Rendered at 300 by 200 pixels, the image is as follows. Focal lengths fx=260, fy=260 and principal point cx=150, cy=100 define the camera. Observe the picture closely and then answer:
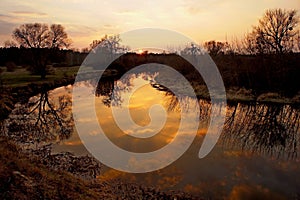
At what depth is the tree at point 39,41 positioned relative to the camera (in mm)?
37562

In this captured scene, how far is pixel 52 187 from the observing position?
6.78 meters

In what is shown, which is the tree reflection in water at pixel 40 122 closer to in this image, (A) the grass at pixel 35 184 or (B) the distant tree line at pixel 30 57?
(A) the grass at pixel 35 184

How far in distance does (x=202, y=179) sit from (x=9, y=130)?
10.8 metres

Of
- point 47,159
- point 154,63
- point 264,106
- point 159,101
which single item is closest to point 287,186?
point 47,159

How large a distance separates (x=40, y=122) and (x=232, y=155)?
37.9 ft

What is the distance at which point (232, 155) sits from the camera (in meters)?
11.3

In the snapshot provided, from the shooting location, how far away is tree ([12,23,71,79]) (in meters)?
37.6

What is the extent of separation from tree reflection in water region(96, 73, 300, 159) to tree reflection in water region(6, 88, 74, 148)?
4838mm

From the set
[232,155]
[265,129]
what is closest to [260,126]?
[265,129]

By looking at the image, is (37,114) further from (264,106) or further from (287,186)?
(264,106)

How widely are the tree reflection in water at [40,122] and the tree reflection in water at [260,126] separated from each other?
15.9ft

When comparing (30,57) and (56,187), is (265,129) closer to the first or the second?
(56,187)

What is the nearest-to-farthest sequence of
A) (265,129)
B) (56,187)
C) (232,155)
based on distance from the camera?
(56,187) → (232,155) → (265,129)

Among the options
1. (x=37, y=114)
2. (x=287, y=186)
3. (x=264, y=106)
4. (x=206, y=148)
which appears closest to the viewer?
(x=287, y=186)
